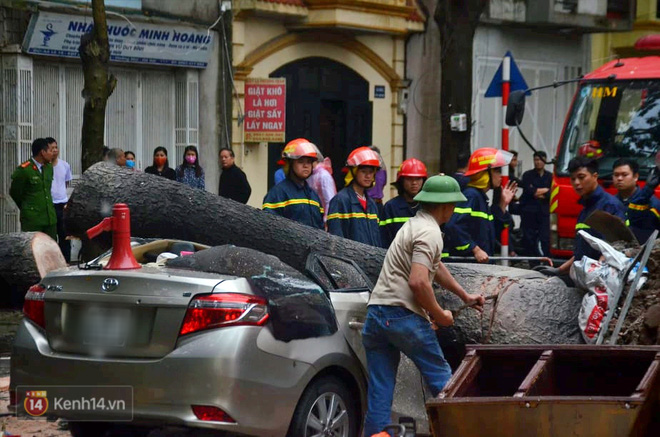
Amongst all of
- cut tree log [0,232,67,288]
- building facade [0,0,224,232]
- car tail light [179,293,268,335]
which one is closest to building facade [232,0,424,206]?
building facade [0,0,224,232]

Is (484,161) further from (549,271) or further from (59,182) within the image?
(59,182)

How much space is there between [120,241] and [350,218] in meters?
3.55

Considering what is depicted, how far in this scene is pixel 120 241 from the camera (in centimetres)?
683

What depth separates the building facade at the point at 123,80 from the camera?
57.7 ft

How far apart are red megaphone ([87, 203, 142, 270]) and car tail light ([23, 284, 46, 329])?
14.7 inches

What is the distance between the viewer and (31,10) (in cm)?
1748

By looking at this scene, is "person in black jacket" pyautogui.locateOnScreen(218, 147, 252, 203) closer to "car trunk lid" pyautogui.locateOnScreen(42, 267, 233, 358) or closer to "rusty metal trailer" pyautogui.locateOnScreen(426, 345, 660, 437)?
"car trunk lid" pyautogui.locateOnScreen(42, 267, 233, 358)

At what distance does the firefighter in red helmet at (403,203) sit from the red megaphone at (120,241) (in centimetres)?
389

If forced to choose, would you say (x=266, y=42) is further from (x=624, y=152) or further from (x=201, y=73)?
(x=624, y=152)

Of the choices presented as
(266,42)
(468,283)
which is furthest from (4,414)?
(266,42)

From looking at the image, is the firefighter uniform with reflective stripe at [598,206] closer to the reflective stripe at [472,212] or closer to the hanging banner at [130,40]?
the reflective stripe at [472,212]

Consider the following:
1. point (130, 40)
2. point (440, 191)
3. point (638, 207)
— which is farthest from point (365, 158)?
point (130, 40)


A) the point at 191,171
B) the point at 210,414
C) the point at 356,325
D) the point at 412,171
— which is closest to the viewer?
the point at 210,414

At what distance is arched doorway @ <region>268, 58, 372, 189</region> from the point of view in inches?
872
